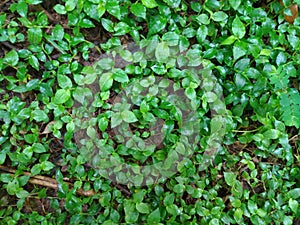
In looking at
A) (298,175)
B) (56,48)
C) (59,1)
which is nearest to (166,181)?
(298,175)

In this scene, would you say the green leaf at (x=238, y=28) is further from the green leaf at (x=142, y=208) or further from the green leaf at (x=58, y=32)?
the green leaf at (x=142, y=208)

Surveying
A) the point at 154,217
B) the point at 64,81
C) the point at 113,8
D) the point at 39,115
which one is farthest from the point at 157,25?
the point at 154,217

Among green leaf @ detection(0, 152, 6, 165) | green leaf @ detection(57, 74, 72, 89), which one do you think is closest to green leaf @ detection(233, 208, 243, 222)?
green leaf @ detection(57, 74, 72, 89)

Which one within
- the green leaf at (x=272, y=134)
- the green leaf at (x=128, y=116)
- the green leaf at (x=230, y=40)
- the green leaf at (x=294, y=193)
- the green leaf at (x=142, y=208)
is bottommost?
the green leaf at (x=142, y=208)

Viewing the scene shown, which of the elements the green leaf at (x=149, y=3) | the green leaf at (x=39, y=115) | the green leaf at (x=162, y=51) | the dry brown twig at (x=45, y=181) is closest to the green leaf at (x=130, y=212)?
the dry brown twig at (x=45, y=181)

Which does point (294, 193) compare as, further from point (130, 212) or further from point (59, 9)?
point (59, 9)

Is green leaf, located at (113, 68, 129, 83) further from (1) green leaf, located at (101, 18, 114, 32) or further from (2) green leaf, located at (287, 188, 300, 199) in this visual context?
(2) green leaf, located at (287, 188, 300, 199)
